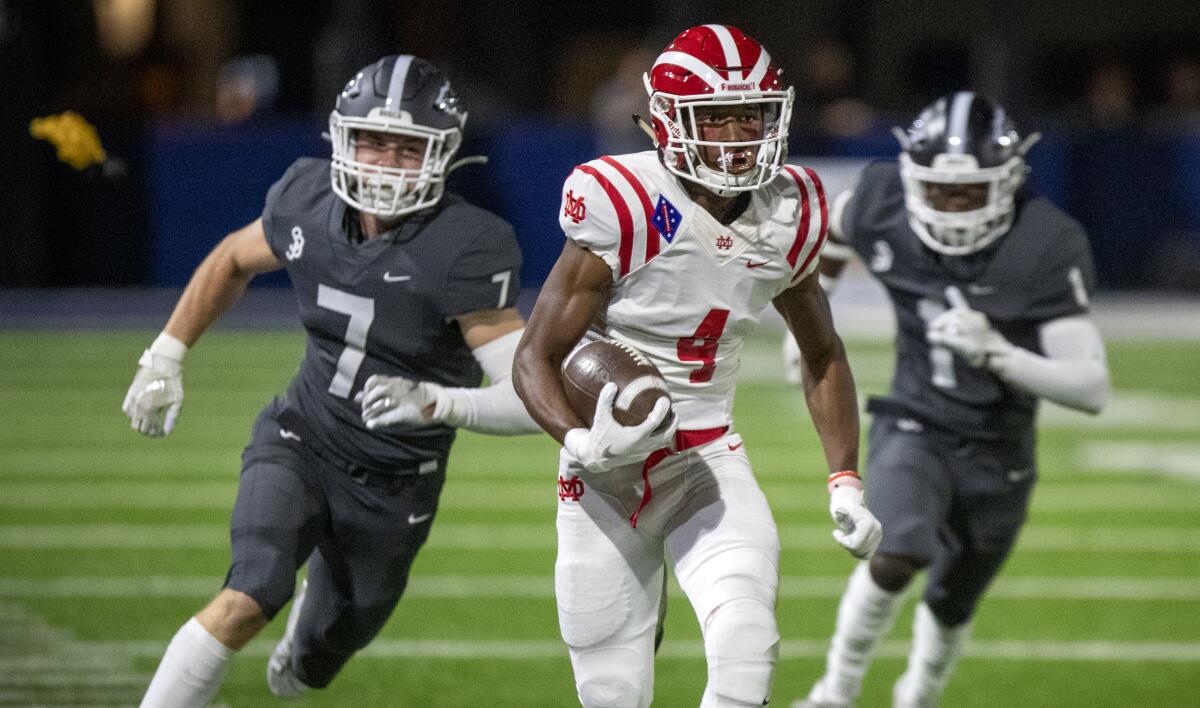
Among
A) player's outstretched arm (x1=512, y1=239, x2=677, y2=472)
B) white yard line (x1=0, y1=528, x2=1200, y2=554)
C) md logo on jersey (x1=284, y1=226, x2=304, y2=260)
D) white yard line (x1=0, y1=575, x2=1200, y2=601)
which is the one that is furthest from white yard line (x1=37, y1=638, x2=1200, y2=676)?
player's outstretched arm (x1=512, y1=239, x2=677, y2=472)

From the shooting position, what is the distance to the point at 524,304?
477 inches

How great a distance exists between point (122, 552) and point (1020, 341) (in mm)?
3278

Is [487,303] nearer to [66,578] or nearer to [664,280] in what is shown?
[664,280]

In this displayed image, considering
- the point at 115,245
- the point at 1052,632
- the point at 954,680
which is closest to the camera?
the point at 954,680

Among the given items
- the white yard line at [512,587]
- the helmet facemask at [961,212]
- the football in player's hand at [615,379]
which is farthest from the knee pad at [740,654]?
the white yard line at [512,587]

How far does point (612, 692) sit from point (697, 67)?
3.86 feet

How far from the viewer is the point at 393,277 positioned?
3.71m

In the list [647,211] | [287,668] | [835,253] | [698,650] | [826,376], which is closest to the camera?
[647,211]

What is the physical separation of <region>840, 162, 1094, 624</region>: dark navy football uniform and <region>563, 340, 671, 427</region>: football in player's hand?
52.4 inches

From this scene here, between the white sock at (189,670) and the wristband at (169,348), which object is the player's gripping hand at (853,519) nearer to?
the white sock at (189,670)

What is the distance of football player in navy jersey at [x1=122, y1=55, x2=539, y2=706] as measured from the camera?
146 inches

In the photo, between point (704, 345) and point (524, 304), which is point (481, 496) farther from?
point (524, 304)

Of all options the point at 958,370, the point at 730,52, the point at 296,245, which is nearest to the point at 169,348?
the point at 296,245

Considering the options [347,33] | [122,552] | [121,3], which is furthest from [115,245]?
[122,552]
